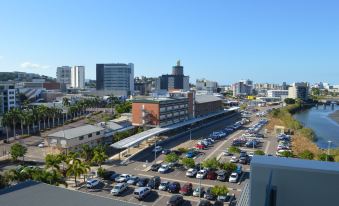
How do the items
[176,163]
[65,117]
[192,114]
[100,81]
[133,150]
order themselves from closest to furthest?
[176,163], [133,150], [192,114], [65,117], [100,81]

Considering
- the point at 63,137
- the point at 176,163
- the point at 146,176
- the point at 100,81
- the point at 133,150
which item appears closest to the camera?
the point at 146,176

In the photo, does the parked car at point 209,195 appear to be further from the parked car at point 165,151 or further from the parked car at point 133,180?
the parked car at point 165,151

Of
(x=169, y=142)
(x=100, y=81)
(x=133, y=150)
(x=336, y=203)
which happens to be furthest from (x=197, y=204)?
(x=100, y=81)

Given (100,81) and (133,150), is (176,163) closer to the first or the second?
(133,150)

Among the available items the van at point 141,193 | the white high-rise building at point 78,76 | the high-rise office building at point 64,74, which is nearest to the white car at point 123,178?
the van at point 141,193

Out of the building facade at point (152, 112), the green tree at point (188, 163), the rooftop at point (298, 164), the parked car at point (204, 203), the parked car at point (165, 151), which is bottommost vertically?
the parked car at point (204, 203)

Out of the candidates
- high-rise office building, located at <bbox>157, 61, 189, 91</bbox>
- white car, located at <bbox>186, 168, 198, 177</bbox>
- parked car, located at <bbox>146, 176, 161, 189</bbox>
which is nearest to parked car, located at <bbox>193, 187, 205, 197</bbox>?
parked car, located at <bbox>146, 176, 161, 189</bbox>

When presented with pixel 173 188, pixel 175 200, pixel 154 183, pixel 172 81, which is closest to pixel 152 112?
pixel 154 183

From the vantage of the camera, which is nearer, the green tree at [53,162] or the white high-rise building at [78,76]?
the green tree at [53,162]

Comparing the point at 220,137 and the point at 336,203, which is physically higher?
the point at 336,203
